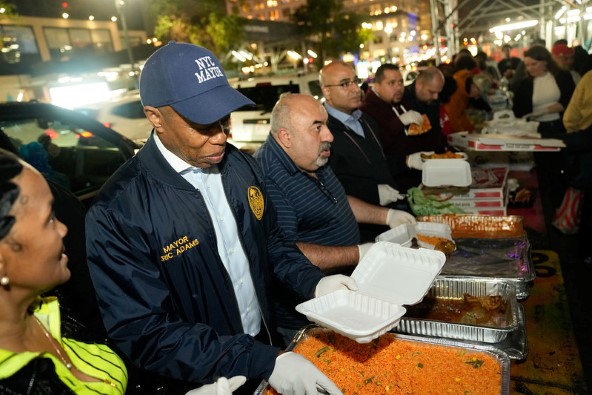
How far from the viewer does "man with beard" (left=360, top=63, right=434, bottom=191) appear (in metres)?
4.57

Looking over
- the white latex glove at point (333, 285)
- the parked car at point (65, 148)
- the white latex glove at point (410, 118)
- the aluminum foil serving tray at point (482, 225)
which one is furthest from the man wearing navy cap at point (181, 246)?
→ the white latex glove at point (410, 118)

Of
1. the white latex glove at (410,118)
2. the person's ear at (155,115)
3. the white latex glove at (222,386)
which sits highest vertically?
the person's ear at (155,115)

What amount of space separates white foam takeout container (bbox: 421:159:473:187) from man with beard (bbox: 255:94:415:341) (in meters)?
1.60

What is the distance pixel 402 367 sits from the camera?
75.2 inches

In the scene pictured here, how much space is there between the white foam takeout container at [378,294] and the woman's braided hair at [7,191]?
3.77ft

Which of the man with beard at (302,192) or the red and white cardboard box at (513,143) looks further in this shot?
the red and white cardboard box at (513,143)

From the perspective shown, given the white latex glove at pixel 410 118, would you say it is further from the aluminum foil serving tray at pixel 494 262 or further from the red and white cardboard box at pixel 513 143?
the aluminum foil serving tray at pixel 494 262

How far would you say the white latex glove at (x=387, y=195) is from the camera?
3.69 m

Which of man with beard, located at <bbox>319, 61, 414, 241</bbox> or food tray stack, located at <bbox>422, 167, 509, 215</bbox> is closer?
man with beard, located at <bbox>319, 61, 414, 241</bbox>

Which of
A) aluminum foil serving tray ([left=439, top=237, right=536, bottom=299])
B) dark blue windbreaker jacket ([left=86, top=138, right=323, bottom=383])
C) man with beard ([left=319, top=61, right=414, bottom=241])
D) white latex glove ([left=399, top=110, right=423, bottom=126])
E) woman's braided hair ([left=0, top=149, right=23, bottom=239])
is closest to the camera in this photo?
woman's braided hair ([left=0, top=149, right=23, bottom=239])

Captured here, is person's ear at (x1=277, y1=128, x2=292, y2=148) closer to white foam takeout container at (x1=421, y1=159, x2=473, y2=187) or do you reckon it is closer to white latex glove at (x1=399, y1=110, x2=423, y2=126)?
white foam takeout container at (x1=421, y1=159, x2=473, y2=187)

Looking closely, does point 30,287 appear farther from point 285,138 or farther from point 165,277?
point 285,138

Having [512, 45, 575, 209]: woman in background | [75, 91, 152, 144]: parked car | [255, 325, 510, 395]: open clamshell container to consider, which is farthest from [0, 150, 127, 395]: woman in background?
[75, 91, 152, 144]: parked car

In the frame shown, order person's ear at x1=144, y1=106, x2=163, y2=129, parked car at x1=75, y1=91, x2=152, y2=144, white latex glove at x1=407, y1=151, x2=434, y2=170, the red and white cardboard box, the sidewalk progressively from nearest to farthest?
person's ear at x1=144, y1=106, x2=163, y2=129, the sidewalk, the red and white cardboard box, white latex glove at x1=407, y1=151, x2=434, y2=170, parked car at x1=75, y1=91, x2=152, y2=144
